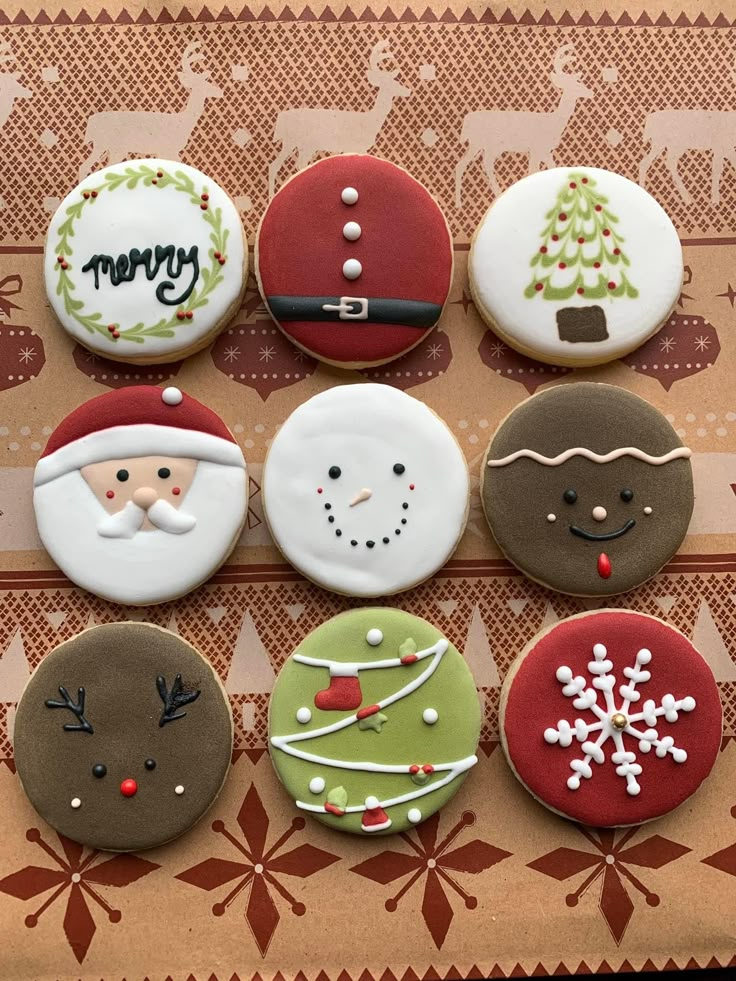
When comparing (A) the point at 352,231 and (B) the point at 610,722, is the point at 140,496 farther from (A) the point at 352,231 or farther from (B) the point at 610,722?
(B) the point at 610,722

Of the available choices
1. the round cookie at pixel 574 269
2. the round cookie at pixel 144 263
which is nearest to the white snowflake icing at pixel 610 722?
the round cookie at pixel 574 269

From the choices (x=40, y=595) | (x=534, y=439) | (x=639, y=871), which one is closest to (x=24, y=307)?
(x=40, y=595)

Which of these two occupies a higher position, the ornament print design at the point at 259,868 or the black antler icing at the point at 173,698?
the black antler icing at the point at 173,698

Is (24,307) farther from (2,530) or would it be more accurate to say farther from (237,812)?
(237,812)

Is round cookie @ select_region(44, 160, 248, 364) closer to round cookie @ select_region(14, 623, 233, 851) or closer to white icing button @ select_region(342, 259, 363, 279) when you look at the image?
white icing button @ select_region(342, 259, 363, 279)

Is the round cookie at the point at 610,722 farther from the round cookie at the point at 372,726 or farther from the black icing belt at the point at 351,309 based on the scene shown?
the black icing belt at the point at 351,309

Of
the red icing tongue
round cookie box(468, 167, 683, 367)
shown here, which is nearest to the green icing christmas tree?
round cookie box(468, 167, 683, 367)

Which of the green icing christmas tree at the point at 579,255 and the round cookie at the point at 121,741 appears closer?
the round cookie at the point at 121,741

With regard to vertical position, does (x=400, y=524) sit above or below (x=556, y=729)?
above
